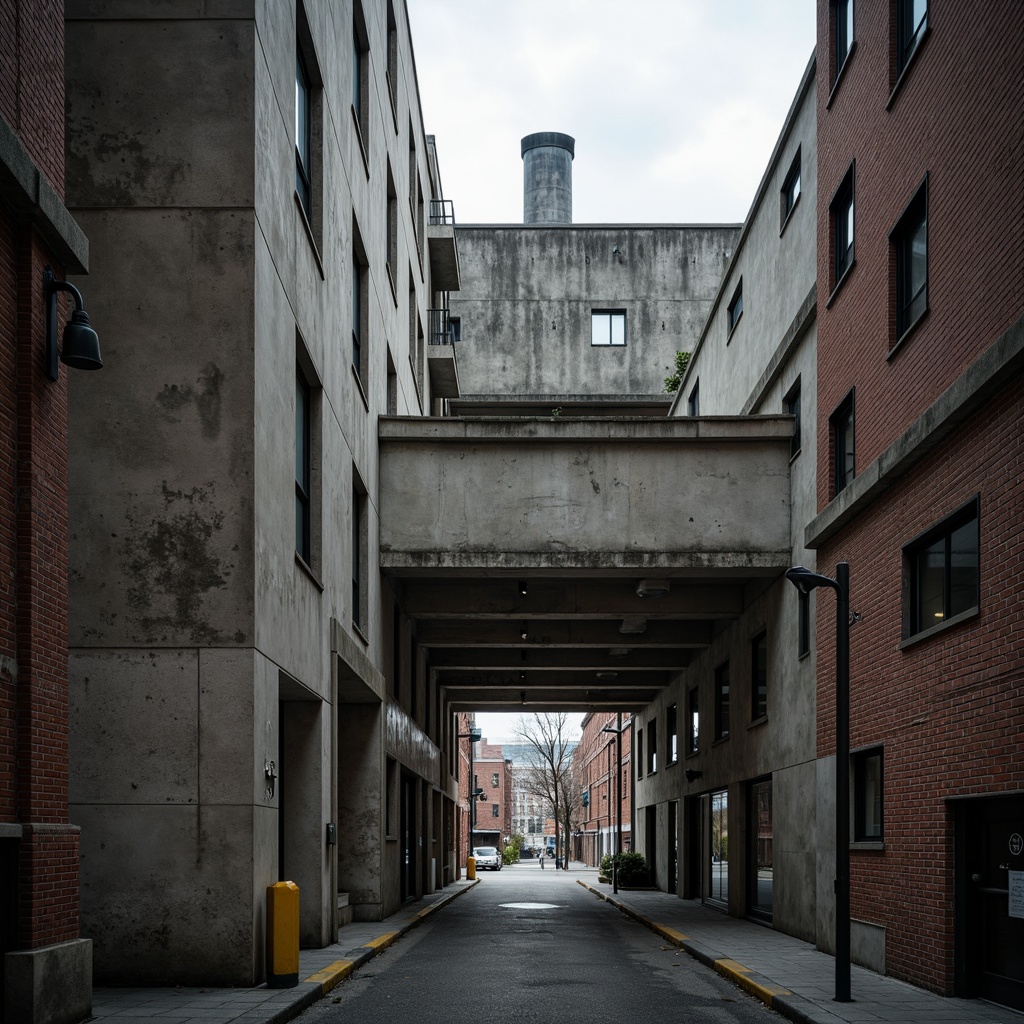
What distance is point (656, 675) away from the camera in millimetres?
36250

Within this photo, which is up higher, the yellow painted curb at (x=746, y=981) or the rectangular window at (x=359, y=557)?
the rectangular window at (x=359, y=557)

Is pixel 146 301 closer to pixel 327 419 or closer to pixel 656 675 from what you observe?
pixel 327 419

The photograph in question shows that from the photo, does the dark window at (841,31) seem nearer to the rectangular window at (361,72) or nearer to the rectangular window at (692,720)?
the rectangular window at (361,72)

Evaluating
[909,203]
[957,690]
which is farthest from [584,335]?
[957,690]

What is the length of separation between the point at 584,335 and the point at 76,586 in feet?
101

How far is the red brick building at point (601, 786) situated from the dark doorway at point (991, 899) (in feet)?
126

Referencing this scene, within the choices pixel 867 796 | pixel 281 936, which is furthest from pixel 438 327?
pixel 281 936

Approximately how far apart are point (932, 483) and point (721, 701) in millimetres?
15258

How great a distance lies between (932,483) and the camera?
1279cm

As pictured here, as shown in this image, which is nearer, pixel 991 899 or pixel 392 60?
pixel 991 899

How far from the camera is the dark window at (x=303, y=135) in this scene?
612 inches

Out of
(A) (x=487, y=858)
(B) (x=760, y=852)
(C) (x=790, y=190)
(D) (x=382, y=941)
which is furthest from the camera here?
(A) (x=487, y=858)

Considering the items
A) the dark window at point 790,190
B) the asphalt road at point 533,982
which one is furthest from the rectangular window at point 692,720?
the dark window at point 790,190

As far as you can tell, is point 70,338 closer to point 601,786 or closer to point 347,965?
point 347,965
